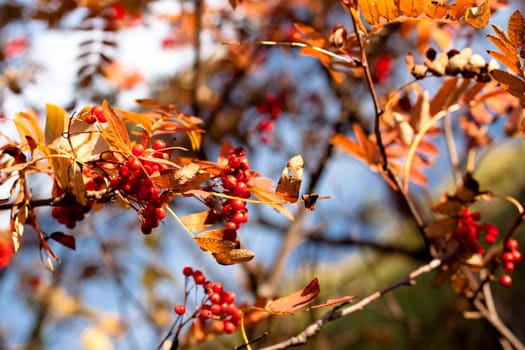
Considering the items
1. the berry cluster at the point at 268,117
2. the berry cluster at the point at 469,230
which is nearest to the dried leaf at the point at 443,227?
the berry cluster at the point at 469,230

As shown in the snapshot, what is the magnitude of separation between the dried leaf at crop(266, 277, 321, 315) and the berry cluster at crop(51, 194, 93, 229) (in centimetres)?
29

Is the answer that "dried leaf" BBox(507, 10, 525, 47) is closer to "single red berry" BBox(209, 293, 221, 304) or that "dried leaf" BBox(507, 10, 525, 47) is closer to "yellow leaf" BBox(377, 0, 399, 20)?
"yellow leaf" BBox(377, 0, 399, 20)

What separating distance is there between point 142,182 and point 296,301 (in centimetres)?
25

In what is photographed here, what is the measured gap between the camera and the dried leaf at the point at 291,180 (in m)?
0.65

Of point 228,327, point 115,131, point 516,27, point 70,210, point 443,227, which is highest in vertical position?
point 516,27

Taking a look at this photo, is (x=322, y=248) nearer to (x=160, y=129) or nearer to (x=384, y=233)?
(x=160, y=129)

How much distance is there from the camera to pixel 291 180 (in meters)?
0.66

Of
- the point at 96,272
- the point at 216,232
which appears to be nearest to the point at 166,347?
the point at 216,232

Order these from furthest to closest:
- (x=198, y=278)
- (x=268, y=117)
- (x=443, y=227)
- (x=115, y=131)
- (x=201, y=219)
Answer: (x=268, y=117), (x=443, y=227), (x=198, y=278), (x=201, y=219), (x=115, y=131)

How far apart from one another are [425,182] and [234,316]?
20.1 inches

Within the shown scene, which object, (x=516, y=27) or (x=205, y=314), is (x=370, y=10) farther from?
(x=205, y=314)

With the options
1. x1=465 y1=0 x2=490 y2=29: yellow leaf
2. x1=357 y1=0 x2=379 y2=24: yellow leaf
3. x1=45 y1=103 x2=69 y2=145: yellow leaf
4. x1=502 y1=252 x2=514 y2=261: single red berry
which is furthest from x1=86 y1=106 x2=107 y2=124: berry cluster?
x1=502 y1=252 x2=514 y2=261: single red berry

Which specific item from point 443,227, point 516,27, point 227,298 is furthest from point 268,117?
point 516,27

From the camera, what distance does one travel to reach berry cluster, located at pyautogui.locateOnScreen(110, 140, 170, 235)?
647 mm
